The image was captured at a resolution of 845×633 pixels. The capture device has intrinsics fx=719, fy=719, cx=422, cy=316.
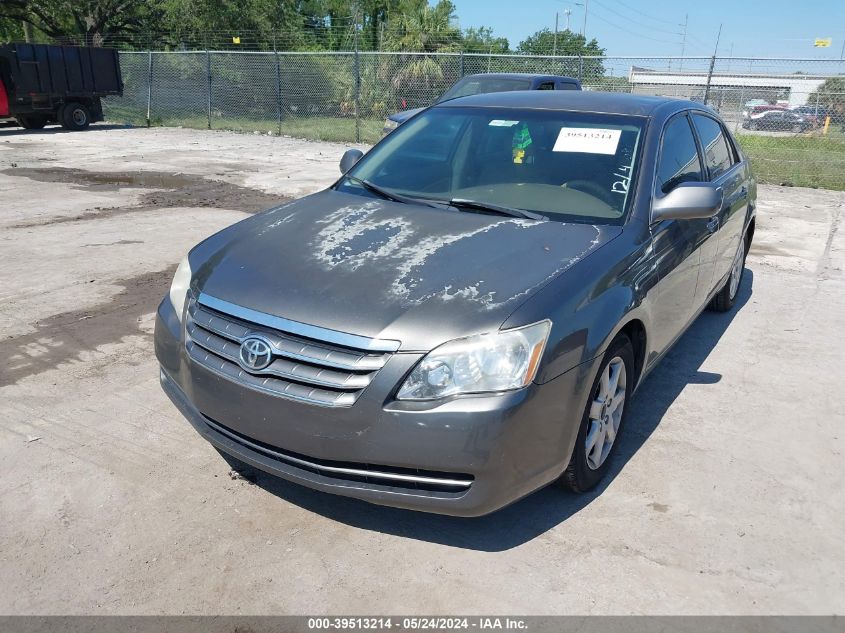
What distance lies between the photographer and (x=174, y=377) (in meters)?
3.14

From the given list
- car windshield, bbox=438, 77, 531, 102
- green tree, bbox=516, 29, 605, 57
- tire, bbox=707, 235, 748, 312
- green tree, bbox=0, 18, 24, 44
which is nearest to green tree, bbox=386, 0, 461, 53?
car windshield, bbox=438, 77, 531, 102

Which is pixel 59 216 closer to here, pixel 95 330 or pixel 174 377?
pixel 95 330

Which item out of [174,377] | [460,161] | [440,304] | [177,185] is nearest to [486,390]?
[440,304]

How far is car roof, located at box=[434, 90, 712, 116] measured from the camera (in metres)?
4.00

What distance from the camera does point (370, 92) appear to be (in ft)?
72.4

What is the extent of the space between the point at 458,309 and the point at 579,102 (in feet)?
6.70

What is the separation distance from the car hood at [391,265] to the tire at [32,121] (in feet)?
66.7

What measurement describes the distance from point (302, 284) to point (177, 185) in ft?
30.5

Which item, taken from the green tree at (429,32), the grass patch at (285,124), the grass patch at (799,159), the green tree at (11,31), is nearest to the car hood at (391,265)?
the grass patch at (799,159)

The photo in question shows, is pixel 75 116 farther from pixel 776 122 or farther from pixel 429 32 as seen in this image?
pixel 776 122

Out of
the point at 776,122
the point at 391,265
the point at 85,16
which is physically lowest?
the point at 776,122

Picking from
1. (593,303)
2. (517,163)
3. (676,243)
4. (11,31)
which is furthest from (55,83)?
(11,31)

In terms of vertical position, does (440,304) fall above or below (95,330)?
above

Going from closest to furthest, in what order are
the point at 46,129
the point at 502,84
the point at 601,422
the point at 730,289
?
the point at 601,422 → the point at 730,289 → the point at 502,84 → the point at 46,129
